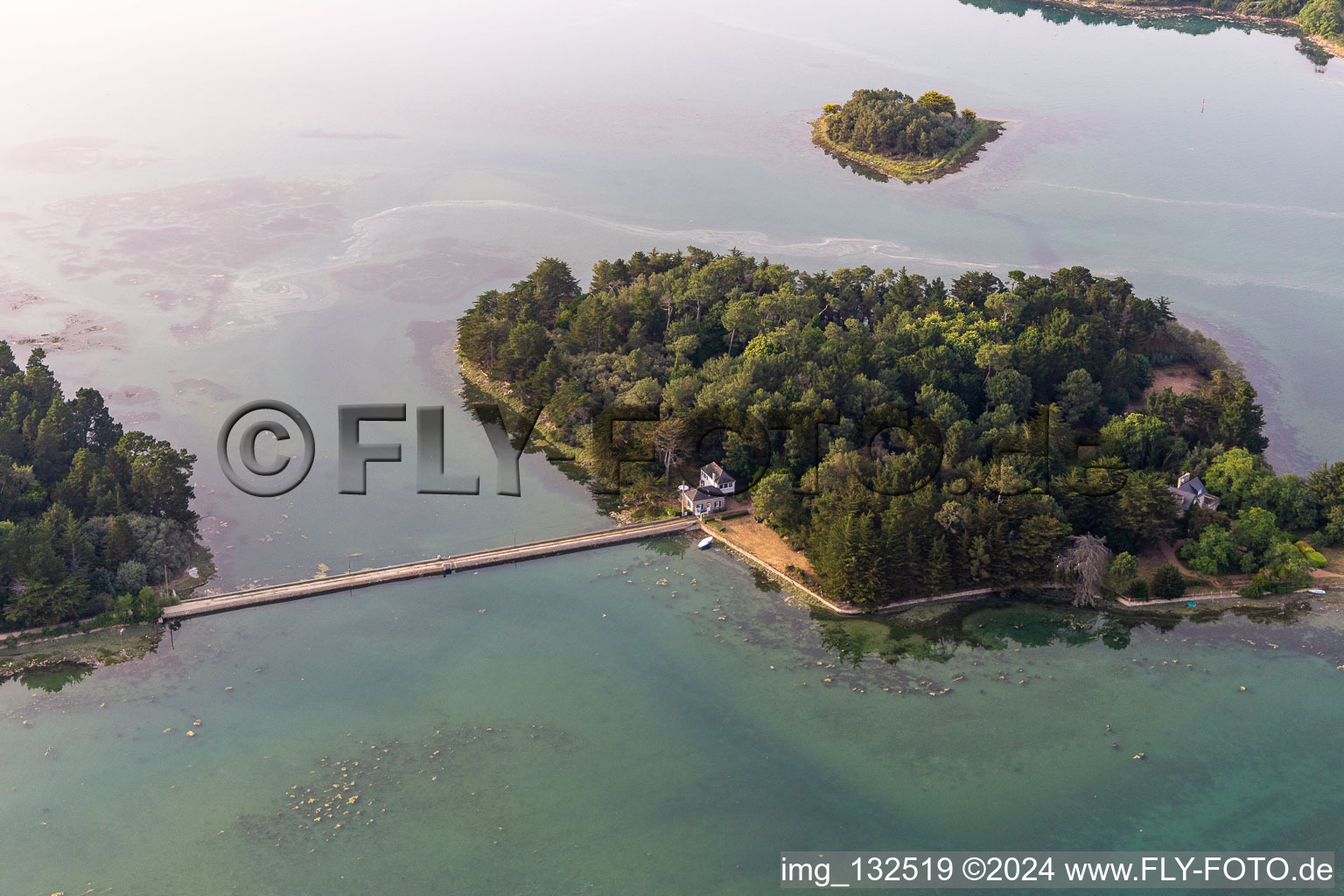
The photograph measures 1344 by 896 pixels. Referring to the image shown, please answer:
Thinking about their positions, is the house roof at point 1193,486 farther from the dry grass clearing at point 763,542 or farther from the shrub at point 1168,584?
the dry grass clearing at point 763,542

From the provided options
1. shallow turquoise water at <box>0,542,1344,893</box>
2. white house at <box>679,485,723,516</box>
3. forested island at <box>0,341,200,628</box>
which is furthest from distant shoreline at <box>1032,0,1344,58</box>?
forested island at <box>0,341,200,628</box>

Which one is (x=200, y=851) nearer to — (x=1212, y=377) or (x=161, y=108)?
(x=1212, y=377)

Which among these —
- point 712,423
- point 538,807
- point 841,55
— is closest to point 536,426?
point 712,423

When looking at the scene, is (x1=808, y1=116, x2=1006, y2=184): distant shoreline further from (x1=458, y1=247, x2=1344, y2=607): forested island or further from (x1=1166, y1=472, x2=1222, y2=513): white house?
(x1=1166, y1=472, x2=1222, y2=513): white house

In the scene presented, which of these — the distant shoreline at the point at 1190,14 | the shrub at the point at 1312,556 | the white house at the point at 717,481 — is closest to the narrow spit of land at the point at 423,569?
the white house at the point at 717,481

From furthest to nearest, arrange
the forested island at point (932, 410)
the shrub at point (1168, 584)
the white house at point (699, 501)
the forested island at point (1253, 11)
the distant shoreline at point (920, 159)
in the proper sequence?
the forested island at point (1253, 11)
the distant shoreline at point (920, 159)
the white house at point (699, 501)
the forested island at point (932, 410)
the shrub at point (1168, 584)

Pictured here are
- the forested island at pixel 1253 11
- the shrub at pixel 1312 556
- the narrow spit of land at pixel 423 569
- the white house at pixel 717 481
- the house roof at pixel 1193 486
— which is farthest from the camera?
the forested island at pixel 1253 11
